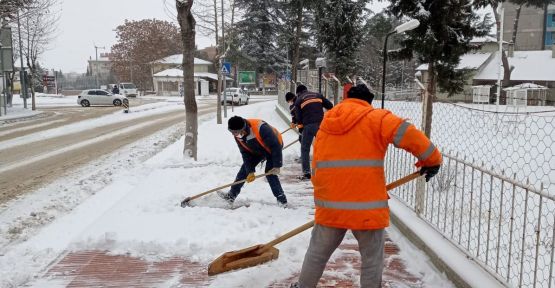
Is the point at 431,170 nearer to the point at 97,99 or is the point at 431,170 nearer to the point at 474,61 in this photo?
the point at 97,99

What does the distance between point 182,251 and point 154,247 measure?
0.97ft

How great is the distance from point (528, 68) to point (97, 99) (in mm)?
31668

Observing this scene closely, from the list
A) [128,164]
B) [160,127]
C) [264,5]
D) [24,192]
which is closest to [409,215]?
[24,192]

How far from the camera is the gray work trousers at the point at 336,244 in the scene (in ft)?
10.3

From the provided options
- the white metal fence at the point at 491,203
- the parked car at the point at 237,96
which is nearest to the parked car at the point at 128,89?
the parked car at the point at 237,96

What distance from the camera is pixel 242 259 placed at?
13.1 ft

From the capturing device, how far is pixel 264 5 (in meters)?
40.2

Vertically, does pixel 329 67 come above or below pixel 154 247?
above

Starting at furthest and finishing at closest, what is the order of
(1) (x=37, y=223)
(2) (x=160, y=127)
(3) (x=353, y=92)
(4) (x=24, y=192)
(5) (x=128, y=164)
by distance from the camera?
1. (2) (x=160, y=127)
2. (5) (x=128, y=164)
3. (4) (x=24, y=192)
4. (1) (x=37, y=223)
5. (3) (x=353, y=92)

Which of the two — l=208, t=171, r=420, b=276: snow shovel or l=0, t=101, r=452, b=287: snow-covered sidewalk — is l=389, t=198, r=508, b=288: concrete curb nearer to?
l=0, t=101, r=452, b=287: snow-covered sidewalk

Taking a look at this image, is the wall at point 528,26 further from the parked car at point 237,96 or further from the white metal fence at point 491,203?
the white metal fence at point 491,203

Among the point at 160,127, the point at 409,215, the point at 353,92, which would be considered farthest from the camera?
the point at 160,127

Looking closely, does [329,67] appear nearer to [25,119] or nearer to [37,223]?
[25,119]

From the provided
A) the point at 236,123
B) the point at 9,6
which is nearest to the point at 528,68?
the point at 9,6
